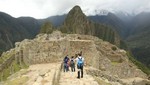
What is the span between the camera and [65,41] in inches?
1693

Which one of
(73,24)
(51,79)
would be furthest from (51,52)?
(73,24)

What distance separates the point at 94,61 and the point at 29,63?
7.20 meters

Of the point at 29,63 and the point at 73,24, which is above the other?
the point at 73,24

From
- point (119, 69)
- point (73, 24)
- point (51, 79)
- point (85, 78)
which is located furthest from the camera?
point (73, 24)

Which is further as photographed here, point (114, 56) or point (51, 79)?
point (114, 56)

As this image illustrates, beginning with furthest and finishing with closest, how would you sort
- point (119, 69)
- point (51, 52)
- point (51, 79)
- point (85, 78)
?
A: point (119, 69) → point (51, 52) → point (85, 78) → point (51, 79)

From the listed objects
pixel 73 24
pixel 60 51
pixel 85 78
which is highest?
pixel 73 24

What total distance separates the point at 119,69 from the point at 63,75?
26932mm

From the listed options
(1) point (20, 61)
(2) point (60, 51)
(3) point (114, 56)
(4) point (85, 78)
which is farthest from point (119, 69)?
(4) point (85, 78)

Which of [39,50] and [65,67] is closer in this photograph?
[65,67]

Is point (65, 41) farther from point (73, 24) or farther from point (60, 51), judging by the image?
point (73, 24)

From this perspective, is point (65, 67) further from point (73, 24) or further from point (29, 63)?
point (73, 24)

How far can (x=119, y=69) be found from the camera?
58562 millimetres

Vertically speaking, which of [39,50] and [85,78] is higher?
[39,50]
